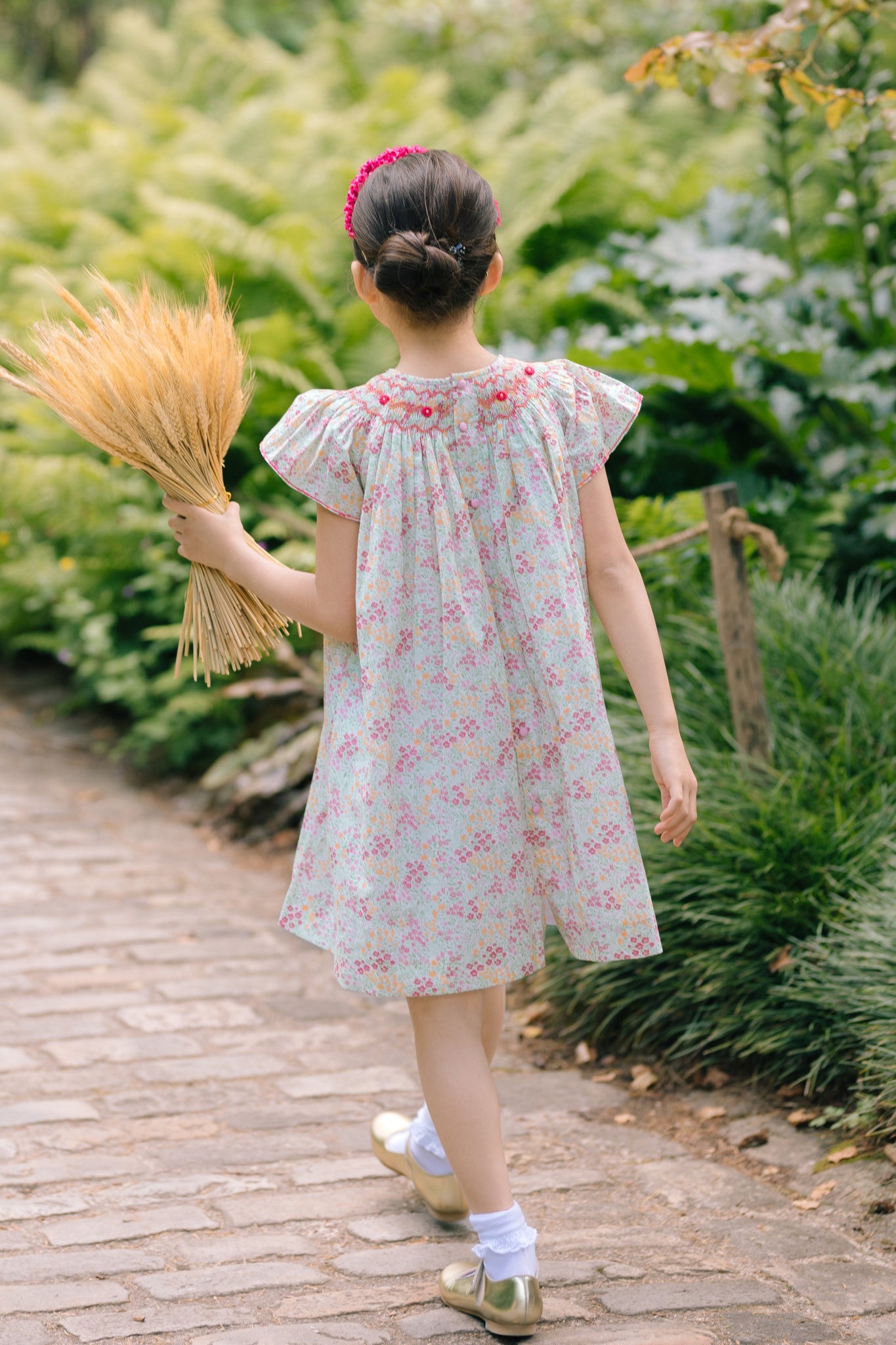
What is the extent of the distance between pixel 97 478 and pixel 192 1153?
142 inches

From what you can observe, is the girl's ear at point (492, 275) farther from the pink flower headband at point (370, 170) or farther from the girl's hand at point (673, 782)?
Answer: the girl's hand at point (673, 782)

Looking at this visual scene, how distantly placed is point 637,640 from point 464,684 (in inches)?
10.8

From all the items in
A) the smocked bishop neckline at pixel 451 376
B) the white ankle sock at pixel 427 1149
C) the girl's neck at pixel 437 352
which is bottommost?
the white ankle sock at pixel 427 1149

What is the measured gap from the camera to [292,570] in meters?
1.95

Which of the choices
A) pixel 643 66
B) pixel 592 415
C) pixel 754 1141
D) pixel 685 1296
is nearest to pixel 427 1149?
pixel 685 1296

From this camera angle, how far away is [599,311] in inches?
229

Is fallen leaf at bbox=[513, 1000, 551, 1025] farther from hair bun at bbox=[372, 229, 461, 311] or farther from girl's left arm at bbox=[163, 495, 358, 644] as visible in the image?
hair bun at bbox=[372, 229, 461, 311]

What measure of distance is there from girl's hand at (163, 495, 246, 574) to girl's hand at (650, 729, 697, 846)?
0.70m

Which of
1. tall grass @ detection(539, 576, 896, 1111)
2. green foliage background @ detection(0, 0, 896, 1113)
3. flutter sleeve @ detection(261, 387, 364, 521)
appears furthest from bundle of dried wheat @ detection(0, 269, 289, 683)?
tall grass @ detection(539, 576, 896, 1111)

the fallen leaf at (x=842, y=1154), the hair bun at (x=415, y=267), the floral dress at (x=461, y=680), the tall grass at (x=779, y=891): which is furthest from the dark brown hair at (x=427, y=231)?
the fallen leaf at (x=842, y=1154)

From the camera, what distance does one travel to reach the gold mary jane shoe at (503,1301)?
1839 millimetres

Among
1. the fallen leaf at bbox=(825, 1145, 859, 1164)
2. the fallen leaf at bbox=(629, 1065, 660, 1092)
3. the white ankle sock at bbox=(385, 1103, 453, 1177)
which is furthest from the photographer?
the fallen leaf at bbox=(629, 1065, 660, 1092)

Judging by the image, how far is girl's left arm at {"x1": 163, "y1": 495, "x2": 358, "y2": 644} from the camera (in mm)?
1918

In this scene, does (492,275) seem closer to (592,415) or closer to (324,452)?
(592,415)
